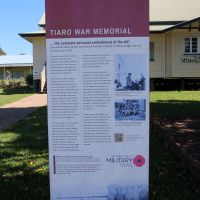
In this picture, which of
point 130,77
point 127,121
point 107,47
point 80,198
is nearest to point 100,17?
point 107,47

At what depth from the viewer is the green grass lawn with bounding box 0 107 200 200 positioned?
6.71 metres

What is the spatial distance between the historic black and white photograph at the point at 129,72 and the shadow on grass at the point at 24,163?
7.16 feet

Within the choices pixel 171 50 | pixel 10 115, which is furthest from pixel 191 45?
pixel 10 115

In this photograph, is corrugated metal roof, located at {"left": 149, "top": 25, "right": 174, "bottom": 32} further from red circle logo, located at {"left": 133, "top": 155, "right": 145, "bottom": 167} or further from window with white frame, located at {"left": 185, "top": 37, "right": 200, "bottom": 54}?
red circle logo, located at {"left": 133, "top": 155, "right": 145, "bottom": 167}

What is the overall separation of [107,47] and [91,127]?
804 mm

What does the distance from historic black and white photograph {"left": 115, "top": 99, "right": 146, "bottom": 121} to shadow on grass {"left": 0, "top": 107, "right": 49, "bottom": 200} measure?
1.95 metres

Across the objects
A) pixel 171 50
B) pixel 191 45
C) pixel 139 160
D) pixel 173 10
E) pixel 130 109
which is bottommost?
pixel 139 160

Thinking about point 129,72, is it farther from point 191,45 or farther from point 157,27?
point 157,27

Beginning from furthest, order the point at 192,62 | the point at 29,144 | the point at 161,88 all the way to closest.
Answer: the point at 161,88 → the point at 192,62 → the point at 29,144

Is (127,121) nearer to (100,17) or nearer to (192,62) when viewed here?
(100,17)

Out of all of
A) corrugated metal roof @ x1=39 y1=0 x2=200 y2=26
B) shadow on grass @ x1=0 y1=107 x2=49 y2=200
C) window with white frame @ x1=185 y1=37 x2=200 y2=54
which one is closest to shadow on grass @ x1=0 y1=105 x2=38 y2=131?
shadow on grass @ x1=0 y1=107 x2=49 y2=200

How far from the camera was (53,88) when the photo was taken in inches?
205

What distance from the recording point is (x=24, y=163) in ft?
27.8

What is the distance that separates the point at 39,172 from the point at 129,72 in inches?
128
